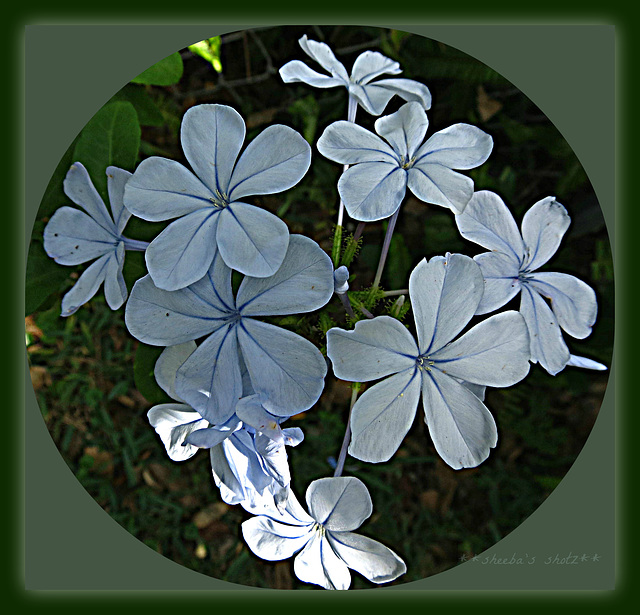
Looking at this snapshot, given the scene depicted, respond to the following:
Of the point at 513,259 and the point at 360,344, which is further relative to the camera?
the point at 513,259

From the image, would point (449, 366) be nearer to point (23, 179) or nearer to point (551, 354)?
point (551, 354)

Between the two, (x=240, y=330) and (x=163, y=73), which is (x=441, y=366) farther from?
(x=163, y=73)

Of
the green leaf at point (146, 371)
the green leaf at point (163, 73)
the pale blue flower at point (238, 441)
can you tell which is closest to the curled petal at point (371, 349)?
the pale blue flower at point (238, 441)

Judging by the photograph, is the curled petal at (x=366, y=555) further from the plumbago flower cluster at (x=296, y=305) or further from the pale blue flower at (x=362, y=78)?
the pale blue flower at (x=362, y=78)

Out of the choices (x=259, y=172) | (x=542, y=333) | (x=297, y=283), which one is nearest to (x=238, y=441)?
(x=297, y=283)

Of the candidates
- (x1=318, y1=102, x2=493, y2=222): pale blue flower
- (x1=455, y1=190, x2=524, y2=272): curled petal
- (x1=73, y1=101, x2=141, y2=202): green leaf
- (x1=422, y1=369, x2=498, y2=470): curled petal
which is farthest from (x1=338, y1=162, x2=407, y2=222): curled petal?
(x1=73, y1=101, x2=141, y2=202): green leaf

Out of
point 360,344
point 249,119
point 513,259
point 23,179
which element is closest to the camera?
point 360,344

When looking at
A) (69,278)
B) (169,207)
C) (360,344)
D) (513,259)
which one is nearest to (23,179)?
(69,278)
